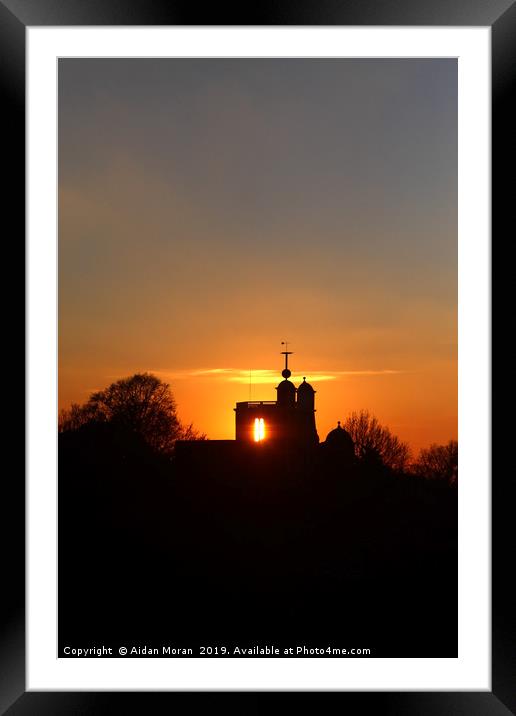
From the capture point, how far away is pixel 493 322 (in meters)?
1.38

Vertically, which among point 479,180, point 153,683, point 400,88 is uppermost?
point 400,88

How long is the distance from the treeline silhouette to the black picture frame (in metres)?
0.12

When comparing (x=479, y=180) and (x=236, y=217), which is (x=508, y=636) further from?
(x=236, y=217)

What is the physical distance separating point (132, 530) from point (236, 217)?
4.14 ft

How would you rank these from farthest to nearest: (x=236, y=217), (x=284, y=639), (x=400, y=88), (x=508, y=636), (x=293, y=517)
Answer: (x=236, y=217)
(x=293, y=517)
(x=400, y=88)
(x=284, y=639)
(x=508, y=636)

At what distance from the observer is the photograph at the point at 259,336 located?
1920 mm

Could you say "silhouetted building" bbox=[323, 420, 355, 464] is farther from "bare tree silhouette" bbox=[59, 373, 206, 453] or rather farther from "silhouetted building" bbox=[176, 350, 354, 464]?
"bare tree silhouette" bbox=[59, 373, 206, 453]

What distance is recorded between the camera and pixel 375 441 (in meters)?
2.29

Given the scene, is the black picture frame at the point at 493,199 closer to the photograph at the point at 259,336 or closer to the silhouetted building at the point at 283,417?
the photograph at the point at 259,336

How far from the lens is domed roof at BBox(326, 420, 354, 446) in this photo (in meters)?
2.15

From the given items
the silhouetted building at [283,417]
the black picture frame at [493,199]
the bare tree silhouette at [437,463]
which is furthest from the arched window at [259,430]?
the black picture frame at [493,199]

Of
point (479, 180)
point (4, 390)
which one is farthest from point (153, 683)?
point (479, 180)

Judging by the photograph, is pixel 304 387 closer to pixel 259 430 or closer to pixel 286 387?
pixel 286 387

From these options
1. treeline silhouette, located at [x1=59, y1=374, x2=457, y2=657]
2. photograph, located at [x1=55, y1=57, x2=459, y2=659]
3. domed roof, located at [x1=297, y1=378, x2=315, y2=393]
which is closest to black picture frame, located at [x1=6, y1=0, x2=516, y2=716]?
treeline silhouette, located at [x1=59, y1=374, x2=457, y2=657]
